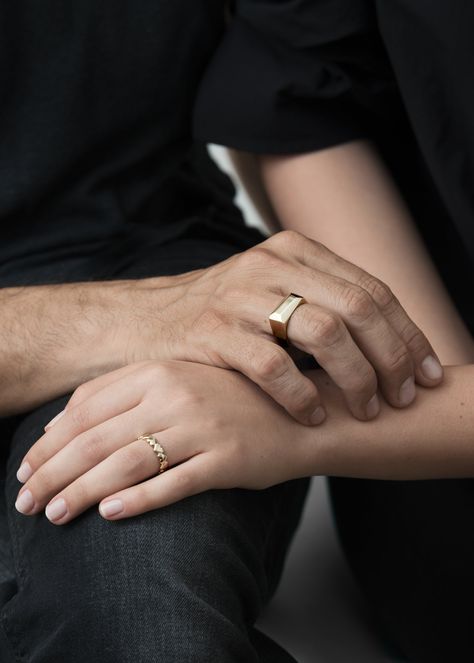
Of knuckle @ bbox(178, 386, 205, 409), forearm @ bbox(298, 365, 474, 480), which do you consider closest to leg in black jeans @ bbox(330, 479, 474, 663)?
forearm @ bbox(298, 365, 474, 480)

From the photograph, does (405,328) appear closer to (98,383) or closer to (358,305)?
(358,305)

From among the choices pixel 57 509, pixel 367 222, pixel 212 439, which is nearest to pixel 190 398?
pixel 212 439

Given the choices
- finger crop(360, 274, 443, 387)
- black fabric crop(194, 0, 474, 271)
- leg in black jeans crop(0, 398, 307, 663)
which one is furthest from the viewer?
black fabric crop(194, 0, 474, 271)

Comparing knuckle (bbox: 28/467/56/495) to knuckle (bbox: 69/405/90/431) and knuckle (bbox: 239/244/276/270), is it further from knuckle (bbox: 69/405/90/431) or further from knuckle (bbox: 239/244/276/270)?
knuckle (bbox: 239/244/276/270)

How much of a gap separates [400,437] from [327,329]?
0.15m

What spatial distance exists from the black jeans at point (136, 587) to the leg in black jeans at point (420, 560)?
0.35 meters

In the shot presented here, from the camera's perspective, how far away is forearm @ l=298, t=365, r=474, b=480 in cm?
86

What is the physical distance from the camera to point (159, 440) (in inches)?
31.1

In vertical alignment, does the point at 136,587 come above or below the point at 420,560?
above

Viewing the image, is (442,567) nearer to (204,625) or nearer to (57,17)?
(204,625)

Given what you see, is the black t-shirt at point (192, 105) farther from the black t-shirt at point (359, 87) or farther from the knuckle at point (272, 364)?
the knuckle at point (272, 364)

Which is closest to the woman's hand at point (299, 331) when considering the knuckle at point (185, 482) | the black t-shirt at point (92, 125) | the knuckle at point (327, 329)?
the knuckle at point (327, 329)

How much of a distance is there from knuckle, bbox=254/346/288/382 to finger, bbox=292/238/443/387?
0.10 m

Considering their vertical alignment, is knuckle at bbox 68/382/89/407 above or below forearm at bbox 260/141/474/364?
above
